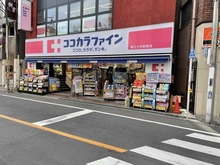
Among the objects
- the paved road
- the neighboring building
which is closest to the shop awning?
the neighboring building

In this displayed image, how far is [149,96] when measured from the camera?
10422 millimetres

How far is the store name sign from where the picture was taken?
11062 mm

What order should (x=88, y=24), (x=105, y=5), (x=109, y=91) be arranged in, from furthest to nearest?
(x=88, y=24)
(x=105, y=5)
(x=109, y=91)

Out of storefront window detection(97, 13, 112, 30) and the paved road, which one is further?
storefront window detection(97, 13, 112, 30)

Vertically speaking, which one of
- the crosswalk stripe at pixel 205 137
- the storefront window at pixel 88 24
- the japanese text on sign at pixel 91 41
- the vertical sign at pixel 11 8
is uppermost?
the vertical sign at pixel 11 8

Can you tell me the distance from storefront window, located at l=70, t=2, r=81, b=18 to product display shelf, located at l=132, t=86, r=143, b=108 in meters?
7.57

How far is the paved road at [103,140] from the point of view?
451 centimetres

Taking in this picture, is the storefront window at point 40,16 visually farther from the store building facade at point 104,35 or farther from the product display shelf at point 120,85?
the product display shelf at point 120,85

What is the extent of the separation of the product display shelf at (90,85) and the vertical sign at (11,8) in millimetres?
9556

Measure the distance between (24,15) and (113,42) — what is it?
30.2 ft

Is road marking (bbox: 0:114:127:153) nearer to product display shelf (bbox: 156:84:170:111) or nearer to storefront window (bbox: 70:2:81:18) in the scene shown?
product display shelf (bbox: 156:84:170:111)

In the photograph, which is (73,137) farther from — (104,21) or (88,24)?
(88,24)

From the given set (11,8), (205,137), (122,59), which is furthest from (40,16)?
(205,137)

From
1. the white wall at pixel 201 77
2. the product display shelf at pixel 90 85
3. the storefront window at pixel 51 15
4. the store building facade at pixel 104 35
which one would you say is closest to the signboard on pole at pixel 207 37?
the white wall at pixel 201 77
